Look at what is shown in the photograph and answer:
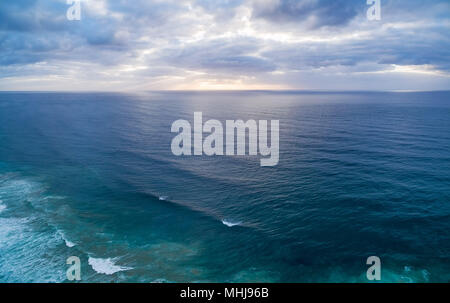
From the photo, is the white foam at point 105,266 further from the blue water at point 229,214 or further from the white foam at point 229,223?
the white foam at point 229,223

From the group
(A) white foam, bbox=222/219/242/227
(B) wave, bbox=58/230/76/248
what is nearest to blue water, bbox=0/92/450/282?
(B) wave, bbox=58/230/76/248

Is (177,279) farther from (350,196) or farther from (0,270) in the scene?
(350,196)

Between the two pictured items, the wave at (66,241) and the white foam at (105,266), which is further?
the wave at (66,241)

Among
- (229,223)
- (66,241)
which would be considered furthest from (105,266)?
(229,223)

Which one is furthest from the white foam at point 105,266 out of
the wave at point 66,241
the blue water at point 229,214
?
the wave at point 66,241

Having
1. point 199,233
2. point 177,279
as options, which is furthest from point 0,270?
point 199,233

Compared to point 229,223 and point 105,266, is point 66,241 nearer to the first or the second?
point 105,266

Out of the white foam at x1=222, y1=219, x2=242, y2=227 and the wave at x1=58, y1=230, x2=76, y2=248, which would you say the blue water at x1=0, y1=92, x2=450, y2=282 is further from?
the white foam at x1=222, y1=219, x2=242, y2=227
